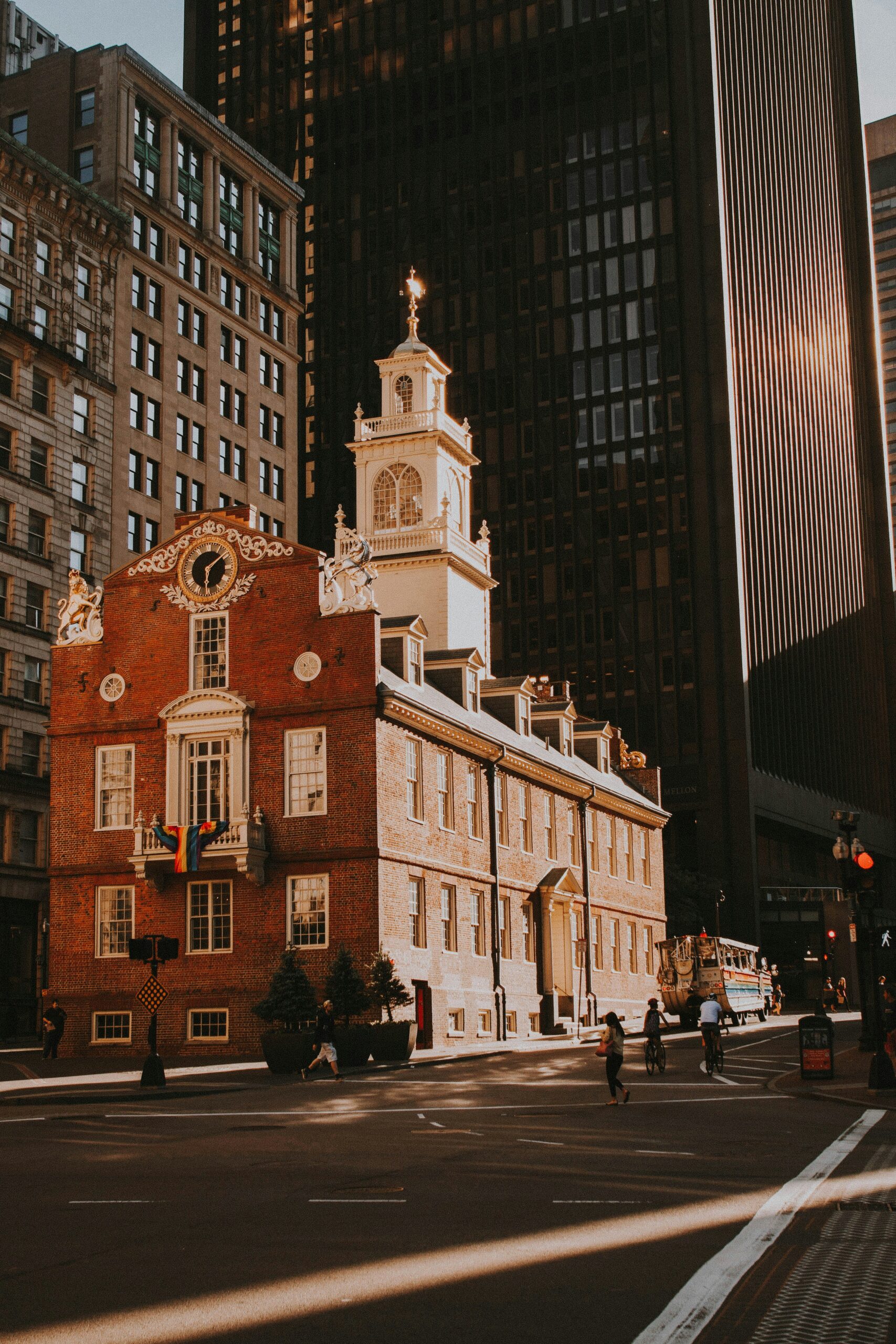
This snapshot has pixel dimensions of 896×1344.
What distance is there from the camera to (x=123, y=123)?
7919 cm

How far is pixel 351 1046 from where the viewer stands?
3694cm

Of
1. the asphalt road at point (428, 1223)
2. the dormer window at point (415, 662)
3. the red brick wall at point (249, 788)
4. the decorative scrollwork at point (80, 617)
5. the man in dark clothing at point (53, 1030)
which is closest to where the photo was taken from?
the asphalt road at point (428, 1223)

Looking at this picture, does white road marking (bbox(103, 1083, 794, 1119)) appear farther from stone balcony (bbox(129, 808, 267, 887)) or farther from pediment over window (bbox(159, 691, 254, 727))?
pediment over window (bbox(159, 691, 254, 727))

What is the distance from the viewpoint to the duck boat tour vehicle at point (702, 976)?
51250mm

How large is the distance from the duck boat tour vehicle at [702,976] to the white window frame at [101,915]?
729 inches

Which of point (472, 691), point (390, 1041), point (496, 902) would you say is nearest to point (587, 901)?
point (496, 902)

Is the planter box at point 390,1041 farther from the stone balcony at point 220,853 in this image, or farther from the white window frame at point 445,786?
the white window frame at point 445,786

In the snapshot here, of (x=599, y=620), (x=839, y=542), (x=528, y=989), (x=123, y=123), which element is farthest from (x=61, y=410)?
(x=839, y=542)

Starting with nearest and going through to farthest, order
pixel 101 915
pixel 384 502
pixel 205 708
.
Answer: pixel 205 708, pixel 101 915, pixel 384 502

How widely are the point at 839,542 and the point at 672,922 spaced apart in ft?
200

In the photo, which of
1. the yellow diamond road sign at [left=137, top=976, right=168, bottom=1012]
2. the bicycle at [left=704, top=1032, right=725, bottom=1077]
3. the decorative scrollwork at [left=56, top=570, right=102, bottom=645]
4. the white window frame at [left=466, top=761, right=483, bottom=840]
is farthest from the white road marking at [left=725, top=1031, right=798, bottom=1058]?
the decorative scrollwork at [left=56, top=570, right=102, bottom=645]

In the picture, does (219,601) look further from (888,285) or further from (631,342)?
(888,285)

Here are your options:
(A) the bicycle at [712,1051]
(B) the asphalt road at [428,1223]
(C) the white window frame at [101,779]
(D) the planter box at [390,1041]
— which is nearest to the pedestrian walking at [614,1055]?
(B) the asphalt road at [428,1223]

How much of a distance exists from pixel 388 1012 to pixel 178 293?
52880 mm
